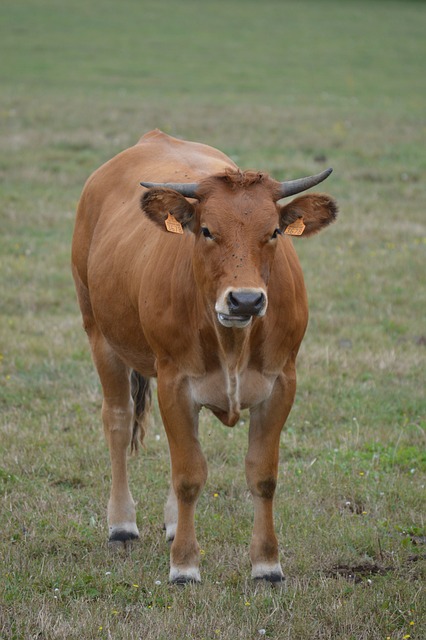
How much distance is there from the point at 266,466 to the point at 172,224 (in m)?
1.33

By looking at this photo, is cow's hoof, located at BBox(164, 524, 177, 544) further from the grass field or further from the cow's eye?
the cow's eye

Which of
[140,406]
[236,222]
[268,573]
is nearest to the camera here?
[236,222]

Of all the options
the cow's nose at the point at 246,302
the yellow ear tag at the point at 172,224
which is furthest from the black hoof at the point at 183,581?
the yellow ear tag at the point at 172,224

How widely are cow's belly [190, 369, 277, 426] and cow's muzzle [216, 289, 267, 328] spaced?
1.82ft

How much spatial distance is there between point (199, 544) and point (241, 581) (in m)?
0.48

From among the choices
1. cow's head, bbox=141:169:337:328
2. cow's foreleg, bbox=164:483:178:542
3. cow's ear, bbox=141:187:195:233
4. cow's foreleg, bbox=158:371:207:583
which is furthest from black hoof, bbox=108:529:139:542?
cow's ear, bbox=141:187:195:233

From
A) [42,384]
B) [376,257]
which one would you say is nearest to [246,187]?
[42,384]

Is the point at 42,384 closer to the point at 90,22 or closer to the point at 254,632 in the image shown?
the point at 254,632

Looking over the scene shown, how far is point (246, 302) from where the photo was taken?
4.37 m

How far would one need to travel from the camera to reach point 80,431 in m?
7.17

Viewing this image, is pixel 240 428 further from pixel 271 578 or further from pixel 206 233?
pixel 206 233

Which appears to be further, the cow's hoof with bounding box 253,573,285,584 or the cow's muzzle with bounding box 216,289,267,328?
the cow's hoof with bounding box 253,573,285,584

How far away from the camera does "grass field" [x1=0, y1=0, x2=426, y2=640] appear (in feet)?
16.1

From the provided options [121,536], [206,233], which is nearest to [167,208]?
[206,233]
